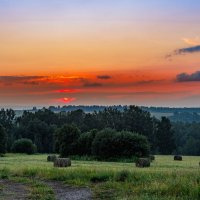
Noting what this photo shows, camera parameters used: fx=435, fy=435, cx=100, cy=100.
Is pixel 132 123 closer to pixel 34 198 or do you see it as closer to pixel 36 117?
pixel 36 117

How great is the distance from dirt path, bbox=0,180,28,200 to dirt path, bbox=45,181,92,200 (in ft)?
4.24

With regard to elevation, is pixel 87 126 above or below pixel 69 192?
above

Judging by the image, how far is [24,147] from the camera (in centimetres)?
9006

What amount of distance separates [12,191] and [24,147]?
73.1 metres

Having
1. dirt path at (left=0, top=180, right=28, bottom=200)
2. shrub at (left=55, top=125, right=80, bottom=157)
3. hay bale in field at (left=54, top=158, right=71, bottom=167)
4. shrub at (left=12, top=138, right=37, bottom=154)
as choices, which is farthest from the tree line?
dirt path at (left=0, top=180, right=28, bottom=200)

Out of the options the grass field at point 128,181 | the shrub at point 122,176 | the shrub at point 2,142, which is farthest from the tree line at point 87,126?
the shrub at point 122,176

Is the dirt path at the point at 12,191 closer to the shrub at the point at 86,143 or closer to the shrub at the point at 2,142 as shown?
the shrub at the point at 86,143

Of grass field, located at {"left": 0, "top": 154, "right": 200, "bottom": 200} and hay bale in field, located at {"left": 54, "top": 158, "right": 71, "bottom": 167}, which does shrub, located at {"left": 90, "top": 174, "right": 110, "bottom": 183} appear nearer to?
grass field, located at {"left": 0, "top": 154, "right": 200, "bottom": 200}

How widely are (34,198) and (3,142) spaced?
2766 inches

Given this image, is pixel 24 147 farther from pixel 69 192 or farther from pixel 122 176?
pixel 69 192

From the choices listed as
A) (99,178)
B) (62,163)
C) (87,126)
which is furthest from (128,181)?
(87,126)

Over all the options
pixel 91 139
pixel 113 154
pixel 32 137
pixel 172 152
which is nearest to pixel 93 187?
pixel 113 154

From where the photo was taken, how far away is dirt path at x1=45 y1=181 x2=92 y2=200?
16453 mm

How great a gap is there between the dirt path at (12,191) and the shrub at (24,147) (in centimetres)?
6874
